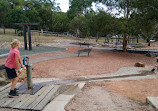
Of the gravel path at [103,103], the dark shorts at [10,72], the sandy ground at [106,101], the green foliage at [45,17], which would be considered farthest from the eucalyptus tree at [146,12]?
the green foliage at [45,17]

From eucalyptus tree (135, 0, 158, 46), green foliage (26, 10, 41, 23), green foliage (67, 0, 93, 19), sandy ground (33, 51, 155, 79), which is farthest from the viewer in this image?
→ green foliage (67, 0, 93, 19)

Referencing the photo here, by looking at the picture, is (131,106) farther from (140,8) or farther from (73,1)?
(73,1)

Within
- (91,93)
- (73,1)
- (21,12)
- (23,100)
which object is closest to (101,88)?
(91,93)

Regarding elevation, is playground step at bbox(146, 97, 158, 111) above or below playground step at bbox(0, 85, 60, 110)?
above

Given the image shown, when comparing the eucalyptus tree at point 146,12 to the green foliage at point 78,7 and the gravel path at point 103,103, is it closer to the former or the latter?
the gravel path at point 103,103

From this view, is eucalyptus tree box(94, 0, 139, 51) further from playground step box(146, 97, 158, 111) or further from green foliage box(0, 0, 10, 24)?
green foliage box(0, 0, 10, 24)

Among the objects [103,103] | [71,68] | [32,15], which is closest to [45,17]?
[32,15]

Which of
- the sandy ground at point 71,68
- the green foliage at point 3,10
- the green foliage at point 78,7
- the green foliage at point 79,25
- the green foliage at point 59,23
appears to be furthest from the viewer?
the green foliage at point 78,7

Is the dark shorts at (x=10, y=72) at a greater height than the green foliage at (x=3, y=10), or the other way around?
the green foliage at (x=3, y=10)

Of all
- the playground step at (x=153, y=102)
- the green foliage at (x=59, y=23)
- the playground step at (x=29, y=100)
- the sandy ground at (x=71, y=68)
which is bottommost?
the sandy ground at (x=71, y=68)

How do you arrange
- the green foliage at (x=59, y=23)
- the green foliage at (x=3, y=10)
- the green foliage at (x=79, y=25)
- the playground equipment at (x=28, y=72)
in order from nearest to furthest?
the playground equipment at (x=28, y=72) → the green foliage at (x=3, y=10) → the green foliage at (x=79, y=25) → the green foliage at (x=59, y=23)

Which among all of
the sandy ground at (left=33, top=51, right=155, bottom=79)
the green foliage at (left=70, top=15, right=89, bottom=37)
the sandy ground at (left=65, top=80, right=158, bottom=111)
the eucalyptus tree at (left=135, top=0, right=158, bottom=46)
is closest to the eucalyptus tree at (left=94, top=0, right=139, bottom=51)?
the eucalyptus tree at (left=135, top=0, right=158, bottom=46)

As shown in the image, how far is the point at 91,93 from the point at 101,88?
2.39 ft

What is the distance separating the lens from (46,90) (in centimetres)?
495
